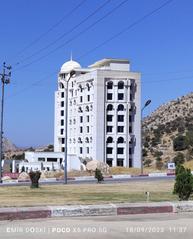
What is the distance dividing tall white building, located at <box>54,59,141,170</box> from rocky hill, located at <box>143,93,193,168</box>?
34.4 ft

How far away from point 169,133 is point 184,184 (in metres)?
119

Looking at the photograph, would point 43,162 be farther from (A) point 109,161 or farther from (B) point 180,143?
(B) point 180,143

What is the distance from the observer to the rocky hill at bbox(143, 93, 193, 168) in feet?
376

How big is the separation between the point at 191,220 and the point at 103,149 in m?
84.6

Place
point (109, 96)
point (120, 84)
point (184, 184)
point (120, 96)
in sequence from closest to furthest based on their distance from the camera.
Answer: point (184, 184), point (120, 84), point (120, 96), point (109, 96)

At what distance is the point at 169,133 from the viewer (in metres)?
136

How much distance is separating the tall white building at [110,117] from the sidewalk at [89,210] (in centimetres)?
8084

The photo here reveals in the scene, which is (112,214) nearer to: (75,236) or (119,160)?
(75,236)

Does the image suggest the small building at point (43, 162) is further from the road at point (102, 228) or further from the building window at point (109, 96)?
the road at point (102, 228)

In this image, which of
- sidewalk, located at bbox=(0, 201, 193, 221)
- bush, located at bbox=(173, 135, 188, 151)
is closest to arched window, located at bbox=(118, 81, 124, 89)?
bush, located at bbox=(173, 135, 188, 151)

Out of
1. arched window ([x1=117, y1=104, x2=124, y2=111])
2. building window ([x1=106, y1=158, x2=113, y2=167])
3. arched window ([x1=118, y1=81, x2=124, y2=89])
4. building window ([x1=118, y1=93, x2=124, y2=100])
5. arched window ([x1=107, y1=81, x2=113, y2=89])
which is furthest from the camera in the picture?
building window ([x1=118, y1=93, x2=124, y2=100])

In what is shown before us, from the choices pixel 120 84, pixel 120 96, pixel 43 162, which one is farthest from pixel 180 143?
pixel 43 162

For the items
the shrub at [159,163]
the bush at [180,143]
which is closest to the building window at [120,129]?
the shrub at [159,163]

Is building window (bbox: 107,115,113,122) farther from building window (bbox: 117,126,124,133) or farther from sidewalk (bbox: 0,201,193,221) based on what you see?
sidewalk (bbox: 0,201,193,221)
